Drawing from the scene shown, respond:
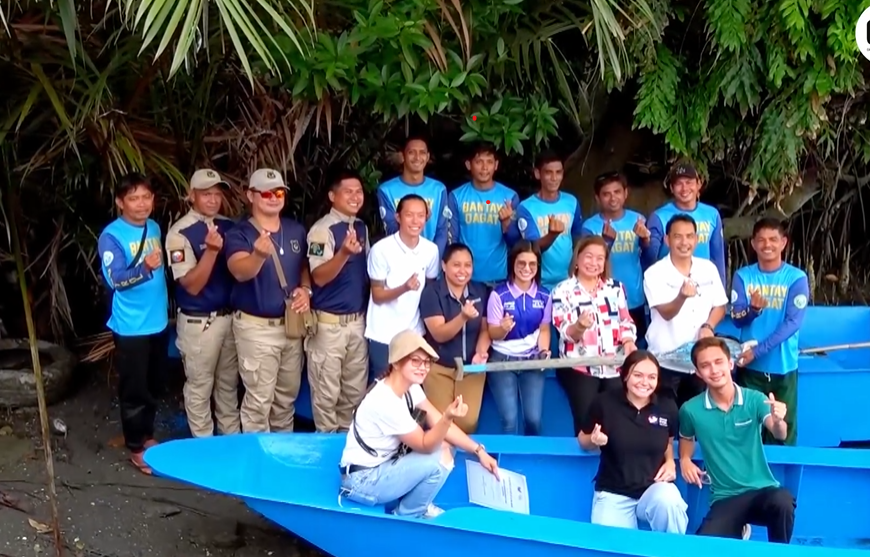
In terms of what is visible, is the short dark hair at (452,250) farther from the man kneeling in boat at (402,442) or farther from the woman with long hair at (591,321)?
the man kneeling in boat at (402,442)

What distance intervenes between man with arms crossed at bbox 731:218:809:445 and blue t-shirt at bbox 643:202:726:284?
12.0 inches

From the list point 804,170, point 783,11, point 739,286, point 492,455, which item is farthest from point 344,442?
point 804,170

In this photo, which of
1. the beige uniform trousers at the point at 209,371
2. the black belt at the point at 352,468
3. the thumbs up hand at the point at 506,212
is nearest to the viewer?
the black belt at the point at 352,468

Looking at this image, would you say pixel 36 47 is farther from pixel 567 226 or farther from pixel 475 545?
pixel 475 545

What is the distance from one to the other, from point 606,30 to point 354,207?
4.98 feet

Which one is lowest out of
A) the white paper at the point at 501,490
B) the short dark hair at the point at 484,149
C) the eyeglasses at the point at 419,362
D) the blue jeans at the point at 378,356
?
the white paper at the point at 501,490

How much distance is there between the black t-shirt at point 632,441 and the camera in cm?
401

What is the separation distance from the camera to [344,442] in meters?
4.47

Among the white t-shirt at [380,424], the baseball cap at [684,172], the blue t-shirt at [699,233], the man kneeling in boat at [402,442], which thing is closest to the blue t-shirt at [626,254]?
the blue t-shirt at [699,233]

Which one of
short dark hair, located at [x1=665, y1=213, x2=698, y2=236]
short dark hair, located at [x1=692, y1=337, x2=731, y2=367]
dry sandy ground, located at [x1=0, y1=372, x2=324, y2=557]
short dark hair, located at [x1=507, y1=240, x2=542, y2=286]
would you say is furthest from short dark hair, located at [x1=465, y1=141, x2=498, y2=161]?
Answer: dry sandy ground, located at [x1=0, y1=372, x2=324, y2=557]

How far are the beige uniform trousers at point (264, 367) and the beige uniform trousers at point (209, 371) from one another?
13 cm

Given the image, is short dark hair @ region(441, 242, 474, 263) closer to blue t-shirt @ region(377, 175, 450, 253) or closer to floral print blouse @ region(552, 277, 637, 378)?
blue t-shirt @ region(377, 175, 450, 253)

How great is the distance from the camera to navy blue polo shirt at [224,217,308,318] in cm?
471

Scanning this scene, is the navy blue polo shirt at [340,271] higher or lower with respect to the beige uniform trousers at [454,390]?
higher
